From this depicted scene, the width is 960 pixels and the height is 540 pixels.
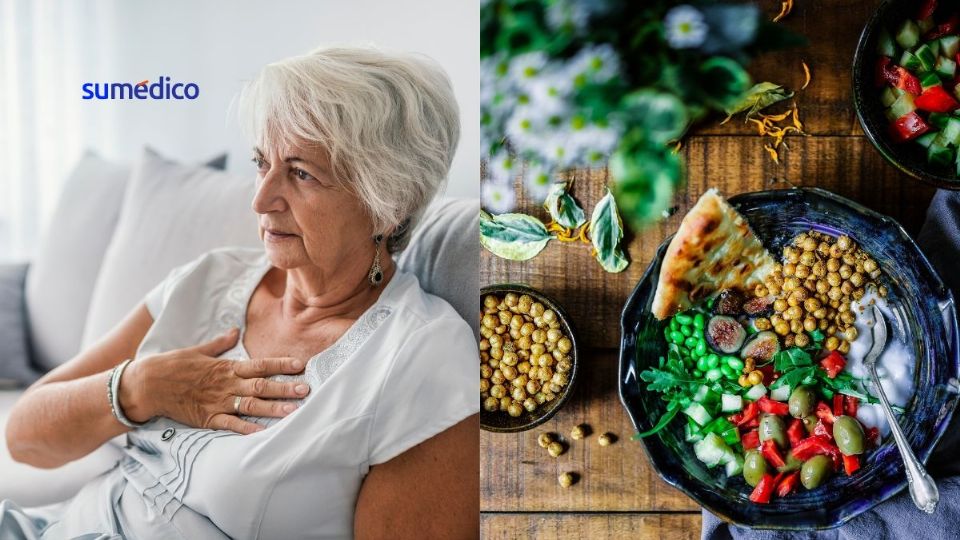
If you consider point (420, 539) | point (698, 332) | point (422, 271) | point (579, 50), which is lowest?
point (420, 539)

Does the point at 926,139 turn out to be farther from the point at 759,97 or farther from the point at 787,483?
the point at 787,483

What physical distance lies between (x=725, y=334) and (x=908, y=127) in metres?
0.42

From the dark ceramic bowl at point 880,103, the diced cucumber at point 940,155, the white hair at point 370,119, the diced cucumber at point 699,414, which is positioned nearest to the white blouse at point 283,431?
the white hair at point 370,119

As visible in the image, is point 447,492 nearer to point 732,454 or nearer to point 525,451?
point 525,451

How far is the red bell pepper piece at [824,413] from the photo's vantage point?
3.11 feet

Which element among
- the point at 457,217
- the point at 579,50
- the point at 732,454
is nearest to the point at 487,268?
the point at 457,217

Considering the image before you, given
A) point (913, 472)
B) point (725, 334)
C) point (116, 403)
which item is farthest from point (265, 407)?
point (913, 472)

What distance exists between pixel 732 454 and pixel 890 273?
0.37 meters

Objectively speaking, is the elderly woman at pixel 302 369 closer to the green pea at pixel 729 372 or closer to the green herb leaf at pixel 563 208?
the green herb leaf at pixel 563 208

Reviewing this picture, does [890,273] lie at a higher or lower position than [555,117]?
lower

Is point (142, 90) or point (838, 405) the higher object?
point (142, 90)

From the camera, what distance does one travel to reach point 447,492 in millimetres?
887

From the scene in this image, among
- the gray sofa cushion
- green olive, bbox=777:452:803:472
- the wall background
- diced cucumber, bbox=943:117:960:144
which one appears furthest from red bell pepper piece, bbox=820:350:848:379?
the gray sofa cushion

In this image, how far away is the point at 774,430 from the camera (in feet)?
3.08
